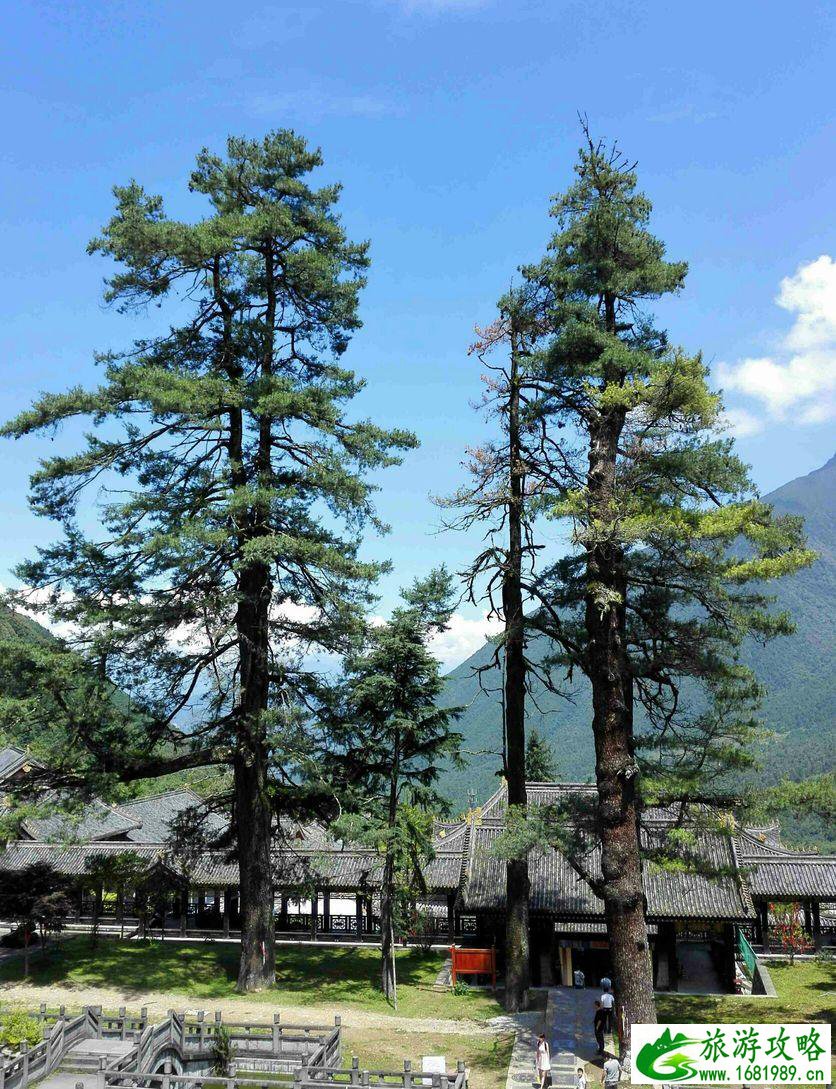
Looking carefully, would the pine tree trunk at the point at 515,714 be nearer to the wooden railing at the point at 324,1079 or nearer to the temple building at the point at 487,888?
the temple building at the point at 487,888

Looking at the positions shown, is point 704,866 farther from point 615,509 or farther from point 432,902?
point 432,902

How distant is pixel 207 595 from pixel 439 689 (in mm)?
6215

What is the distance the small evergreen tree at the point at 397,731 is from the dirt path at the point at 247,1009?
1979mm

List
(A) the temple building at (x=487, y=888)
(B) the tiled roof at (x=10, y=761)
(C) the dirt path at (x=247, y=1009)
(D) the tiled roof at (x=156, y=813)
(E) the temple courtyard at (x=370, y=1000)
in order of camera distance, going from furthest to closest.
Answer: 1. (D) the tiled roof at (x=156, y=813)
2. (B) the tiled roof at (x=10, y=761)
3. (A) the temple building at (x=487, y=888)
4. (C) the dirt path at (x=247, y=1009)
5. (E) the temple courtyard at (x=370, y=1000)

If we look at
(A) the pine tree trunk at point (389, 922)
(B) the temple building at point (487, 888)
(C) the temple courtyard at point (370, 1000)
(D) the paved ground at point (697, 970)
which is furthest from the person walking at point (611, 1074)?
(D) the paved ground at point (697, 970)

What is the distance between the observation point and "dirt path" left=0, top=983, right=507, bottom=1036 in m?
20.7

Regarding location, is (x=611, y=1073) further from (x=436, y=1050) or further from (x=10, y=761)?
(x=10, y=761)

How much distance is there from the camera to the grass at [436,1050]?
17.5 m

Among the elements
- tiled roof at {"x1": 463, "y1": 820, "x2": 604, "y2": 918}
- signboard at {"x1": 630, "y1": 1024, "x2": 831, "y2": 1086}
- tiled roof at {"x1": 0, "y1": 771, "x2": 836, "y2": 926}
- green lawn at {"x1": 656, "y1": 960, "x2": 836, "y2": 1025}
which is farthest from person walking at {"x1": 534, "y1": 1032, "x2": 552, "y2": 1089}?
tiled roof at {"x1": 463, "y1": 820, "x2": 604, "y2": 918}

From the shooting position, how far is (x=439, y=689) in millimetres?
24219

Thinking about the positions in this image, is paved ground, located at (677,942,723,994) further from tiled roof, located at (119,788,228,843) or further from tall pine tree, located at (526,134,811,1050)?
tiled roof, located at (119,788,228,843)

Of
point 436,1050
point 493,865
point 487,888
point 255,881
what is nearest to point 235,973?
point 255,881

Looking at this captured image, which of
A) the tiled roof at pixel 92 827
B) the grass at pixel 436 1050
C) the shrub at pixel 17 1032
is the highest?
the tiled roof at pixel 92 827

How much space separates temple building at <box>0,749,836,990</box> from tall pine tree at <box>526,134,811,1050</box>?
4.94ft
